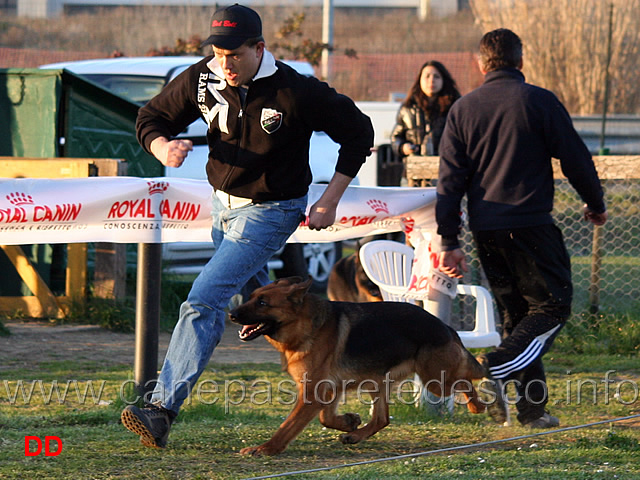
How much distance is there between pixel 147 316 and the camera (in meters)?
5.05

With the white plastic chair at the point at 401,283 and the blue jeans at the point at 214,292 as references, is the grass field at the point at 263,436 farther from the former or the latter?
the white plastic chair at the point at 401,283

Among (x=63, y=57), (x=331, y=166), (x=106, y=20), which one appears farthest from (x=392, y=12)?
(x=331, y=166)

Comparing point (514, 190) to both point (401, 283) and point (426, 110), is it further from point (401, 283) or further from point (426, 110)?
point (426, 110)

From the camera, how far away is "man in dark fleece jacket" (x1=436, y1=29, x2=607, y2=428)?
5.00 m

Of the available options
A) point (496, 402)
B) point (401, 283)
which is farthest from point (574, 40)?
point (496, 402)

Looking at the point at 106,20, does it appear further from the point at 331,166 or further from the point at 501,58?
the point at 501,58

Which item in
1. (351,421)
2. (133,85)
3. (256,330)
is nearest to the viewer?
(256,330)

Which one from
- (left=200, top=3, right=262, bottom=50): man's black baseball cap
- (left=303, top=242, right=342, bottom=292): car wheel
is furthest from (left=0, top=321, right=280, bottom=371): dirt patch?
(left=200, top=3, right=262, bottom=50): man's black baseball cap

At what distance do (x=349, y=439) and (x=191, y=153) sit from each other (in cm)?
500

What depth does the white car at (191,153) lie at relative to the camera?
928 centimetres

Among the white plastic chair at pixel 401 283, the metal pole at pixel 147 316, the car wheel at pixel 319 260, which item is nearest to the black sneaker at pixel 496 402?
the white plastic chair at pixel 401 283

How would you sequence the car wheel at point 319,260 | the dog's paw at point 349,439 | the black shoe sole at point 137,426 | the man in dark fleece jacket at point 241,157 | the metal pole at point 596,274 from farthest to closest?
the car wheel at point 319,260, the metal pole at point 596,274, the dog's paw at point 349,439, the man in dark fleece jacket at point 241,157, the black shoe sole at point 137,426

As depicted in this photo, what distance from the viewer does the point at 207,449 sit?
4531mm

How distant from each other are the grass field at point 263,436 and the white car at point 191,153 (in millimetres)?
2672
